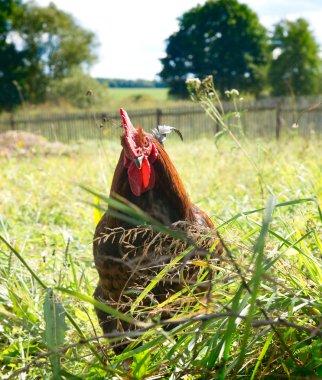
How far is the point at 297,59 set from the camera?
137 ft

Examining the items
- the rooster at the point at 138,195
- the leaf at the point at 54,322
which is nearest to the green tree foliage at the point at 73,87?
the rooster at the point at 138,195

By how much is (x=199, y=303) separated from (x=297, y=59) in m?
44.0

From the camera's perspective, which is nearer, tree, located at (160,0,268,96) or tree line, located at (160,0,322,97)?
tree line, located at (160,0,322,97)

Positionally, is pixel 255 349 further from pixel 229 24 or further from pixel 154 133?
pixel 229 24

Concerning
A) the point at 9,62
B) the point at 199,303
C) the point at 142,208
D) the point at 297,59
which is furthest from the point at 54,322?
the point at 297,59

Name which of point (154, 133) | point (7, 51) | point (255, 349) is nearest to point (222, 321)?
point (255, 349)

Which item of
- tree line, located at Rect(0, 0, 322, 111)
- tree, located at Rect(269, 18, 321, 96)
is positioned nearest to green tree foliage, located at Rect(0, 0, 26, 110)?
tree line, located at Rect(0, 0, 322, 111)

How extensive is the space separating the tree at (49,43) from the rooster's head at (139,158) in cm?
3949

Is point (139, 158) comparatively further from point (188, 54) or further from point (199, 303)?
point (188, 54)

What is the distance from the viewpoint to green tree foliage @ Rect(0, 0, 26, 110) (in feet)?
122

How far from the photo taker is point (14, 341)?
1.79 m

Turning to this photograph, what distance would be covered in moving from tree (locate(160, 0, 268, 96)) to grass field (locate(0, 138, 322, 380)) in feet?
137

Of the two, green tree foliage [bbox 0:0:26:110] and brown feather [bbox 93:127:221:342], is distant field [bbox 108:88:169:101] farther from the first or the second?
brown feather [bbox 93:127:221:342]

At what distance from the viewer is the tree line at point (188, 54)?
126 feet
